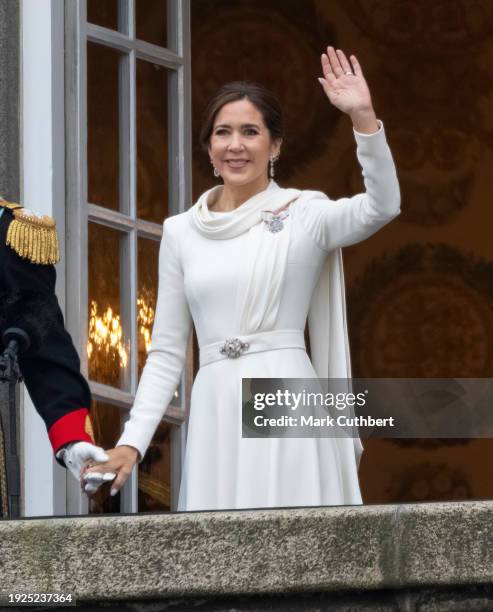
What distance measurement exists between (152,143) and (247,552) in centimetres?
241

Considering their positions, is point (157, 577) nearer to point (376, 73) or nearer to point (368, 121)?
point (368, 121)

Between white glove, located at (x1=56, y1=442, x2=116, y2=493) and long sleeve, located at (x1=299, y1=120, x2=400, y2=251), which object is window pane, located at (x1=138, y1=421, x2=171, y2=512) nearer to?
long sleeve, located at (x1=299, y1=120, x2=400, y2=251)

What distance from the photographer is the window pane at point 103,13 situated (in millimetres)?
5914

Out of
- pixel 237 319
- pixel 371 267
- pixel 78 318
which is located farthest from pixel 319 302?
pixel 371 267

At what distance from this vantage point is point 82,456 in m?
4.46

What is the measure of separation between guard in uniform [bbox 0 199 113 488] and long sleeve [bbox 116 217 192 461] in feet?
1.17

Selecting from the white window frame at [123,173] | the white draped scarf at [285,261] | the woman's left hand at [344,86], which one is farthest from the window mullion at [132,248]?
the woman's left hand at [344,86]

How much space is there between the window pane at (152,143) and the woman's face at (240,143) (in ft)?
3.56

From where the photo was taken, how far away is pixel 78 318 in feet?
18.7

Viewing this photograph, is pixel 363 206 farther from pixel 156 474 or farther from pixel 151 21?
pixel 151 21

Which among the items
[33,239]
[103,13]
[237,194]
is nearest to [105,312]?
[103,13]

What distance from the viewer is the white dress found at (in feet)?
15.4

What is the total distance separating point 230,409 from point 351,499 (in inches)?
14.1

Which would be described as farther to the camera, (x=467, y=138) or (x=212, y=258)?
(x=467, y=138)
